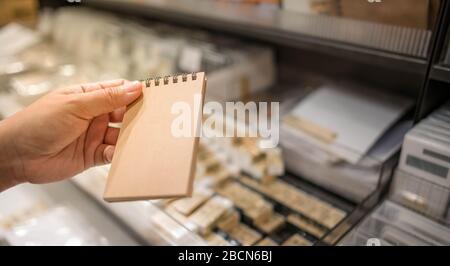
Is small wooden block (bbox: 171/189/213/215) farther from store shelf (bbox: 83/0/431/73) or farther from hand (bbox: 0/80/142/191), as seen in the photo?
store shelf (bbox: 83/0/431/73)

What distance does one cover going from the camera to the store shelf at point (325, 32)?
93 centimetres

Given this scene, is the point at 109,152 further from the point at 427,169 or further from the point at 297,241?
the point at 427,169

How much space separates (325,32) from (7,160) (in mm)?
982

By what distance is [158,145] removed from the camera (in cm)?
71

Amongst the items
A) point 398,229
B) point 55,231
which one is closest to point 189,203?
point 55,231

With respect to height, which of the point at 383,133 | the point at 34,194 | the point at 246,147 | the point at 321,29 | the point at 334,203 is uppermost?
the point at 321,29

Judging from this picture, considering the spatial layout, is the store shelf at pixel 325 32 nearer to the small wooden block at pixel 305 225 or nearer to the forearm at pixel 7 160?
the small wooden block at pixel 305 225

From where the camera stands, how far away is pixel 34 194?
133cm

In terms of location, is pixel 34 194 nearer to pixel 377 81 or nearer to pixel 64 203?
pixel 64 203

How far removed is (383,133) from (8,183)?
114 centimetres

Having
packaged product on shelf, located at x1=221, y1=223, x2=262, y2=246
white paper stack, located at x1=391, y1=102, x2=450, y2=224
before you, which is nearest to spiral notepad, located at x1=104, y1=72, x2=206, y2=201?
packaged product on shelf, located at x1=221, y1=223, x2=262, y2=246

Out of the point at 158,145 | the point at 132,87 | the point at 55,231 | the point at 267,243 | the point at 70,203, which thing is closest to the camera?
the point at 158,145
